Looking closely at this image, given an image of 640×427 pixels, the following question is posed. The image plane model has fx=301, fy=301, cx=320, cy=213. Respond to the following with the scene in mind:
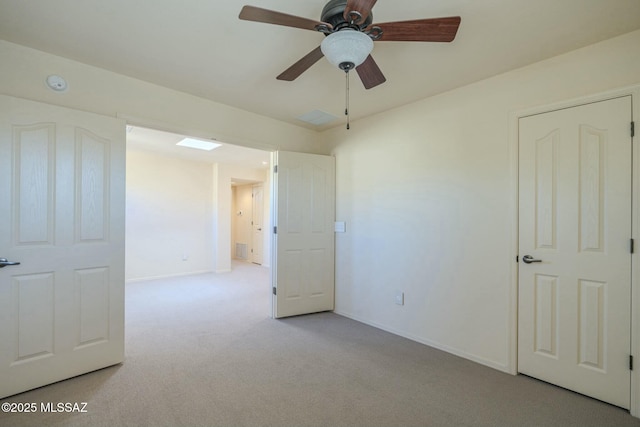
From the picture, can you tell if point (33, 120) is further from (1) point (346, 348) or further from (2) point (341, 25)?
(1) point (346, 348)

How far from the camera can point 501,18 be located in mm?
1826

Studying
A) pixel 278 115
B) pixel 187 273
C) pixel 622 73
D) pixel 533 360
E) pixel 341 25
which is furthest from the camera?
pixel 187 273

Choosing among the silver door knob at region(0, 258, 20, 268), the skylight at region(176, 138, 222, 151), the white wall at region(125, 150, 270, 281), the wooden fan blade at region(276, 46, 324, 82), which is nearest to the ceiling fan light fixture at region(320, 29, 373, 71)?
the wooden fan blade at region(276, 46, 324, 82)

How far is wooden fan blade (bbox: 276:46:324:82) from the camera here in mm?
1785

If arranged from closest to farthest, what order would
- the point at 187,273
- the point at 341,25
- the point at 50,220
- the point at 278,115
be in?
the point at 341,25, the point at 50,220, the point at 278,115, the point at 187,273

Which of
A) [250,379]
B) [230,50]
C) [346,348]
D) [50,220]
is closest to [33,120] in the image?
[50,220]

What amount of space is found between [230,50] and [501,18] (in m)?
1.80

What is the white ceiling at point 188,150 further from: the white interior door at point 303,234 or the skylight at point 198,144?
the white interior door at point 303,234

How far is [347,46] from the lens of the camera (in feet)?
5.12

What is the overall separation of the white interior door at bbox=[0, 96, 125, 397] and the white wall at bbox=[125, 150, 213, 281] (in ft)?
12.5

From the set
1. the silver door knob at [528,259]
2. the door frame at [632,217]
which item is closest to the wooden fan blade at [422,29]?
the door frame at [632,217]

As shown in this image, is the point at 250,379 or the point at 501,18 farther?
the point at 250,379

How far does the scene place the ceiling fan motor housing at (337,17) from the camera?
60.7 inches

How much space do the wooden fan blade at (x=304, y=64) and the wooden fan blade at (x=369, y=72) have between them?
273 millimetres
